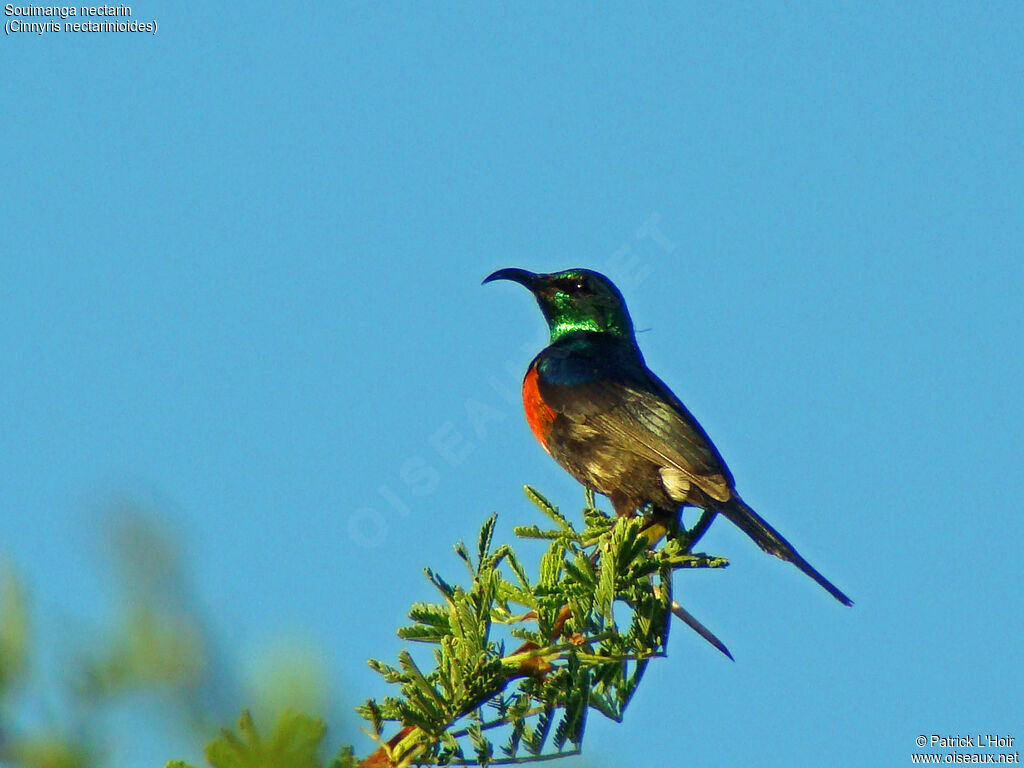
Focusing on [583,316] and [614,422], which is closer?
[614,422]

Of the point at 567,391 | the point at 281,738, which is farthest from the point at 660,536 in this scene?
the point at 281,738

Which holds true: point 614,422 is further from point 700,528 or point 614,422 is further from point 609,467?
point 700,528

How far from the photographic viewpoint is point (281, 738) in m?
0.96

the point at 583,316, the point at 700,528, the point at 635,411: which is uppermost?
the point at 583,316

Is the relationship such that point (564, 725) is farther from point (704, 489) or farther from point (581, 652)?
point (704, 489)

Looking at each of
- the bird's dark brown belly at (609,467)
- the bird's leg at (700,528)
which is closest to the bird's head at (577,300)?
the bird's dark brown belly at (609,467)

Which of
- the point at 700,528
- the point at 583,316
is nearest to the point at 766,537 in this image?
the point at 700,528

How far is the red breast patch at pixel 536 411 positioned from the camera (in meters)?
5.76

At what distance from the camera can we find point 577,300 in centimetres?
663

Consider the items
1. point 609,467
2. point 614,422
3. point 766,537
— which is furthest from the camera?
point 614,422

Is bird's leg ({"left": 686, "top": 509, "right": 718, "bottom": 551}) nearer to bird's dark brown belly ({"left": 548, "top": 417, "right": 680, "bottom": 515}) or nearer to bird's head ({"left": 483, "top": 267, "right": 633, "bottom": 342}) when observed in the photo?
bird's dark brown belly ({"left": 548, "top": 417, "right": 680, "bottom": 515})

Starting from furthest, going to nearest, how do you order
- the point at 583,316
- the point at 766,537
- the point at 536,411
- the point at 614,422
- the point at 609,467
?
the point at 583,316, the point at 536,411, the point at 614,422, the point at 609,467, the point at 766,537

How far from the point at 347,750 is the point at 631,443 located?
13.4ft

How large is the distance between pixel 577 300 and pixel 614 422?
1.37m
